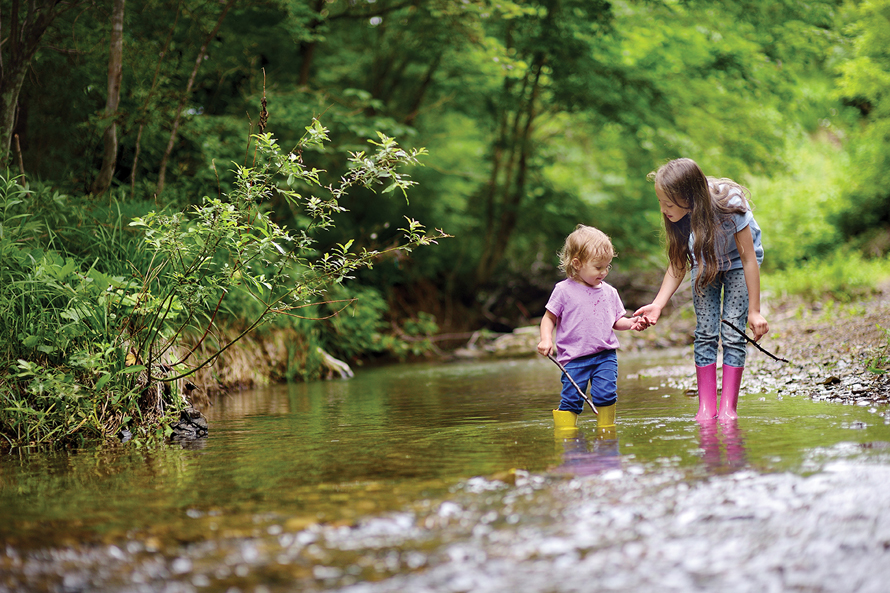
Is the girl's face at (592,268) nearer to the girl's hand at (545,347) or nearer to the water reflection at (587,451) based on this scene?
the girl's hand at (545,347)

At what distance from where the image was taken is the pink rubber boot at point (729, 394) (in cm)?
406

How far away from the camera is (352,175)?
168 inches

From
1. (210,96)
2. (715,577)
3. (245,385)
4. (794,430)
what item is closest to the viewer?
(715,577)

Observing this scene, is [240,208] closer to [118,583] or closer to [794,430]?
[118,583]

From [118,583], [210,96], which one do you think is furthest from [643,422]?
[210,96]

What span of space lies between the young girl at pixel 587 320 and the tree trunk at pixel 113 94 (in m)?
4.73

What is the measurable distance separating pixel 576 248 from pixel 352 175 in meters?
1.44

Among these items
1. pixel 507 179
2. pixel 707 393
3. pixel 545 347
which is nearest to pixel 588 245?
pixel 545 347

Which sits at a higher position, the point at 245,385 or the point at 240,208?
the point at 240,208

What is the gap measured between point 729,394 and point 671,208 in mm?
1190

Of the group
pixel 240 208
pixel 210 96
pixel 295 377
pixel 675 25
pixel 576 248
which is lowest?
pixel 295 377

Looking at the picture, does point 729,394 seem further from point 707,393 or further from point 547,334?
point 547,334

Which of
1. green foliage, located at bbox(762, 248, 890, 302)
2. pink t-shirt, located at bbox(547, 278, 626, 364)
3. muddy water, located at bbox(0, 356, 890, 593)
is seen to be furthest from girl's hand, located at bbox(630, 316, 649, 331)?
green foliage, located at bbox(762, 248, 890, 302)

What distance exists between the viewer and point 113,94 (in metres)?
6.69
